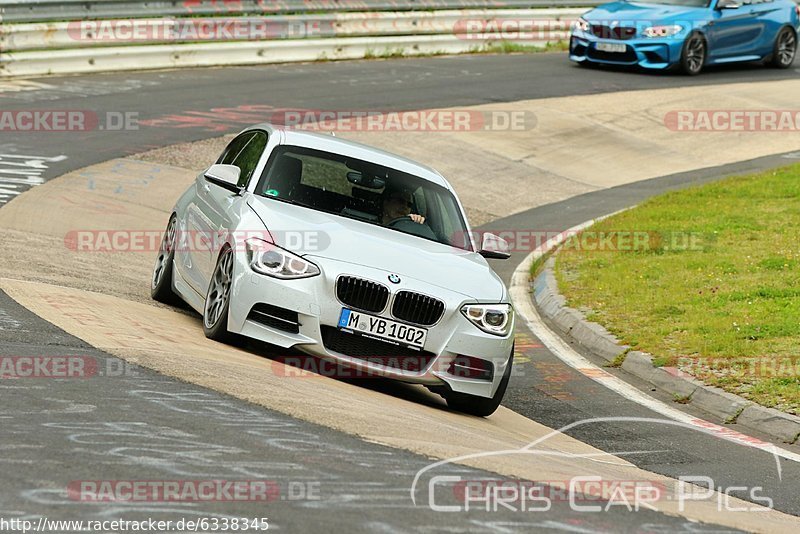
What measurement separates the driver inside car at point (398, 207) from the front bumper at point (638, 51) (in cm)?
1771

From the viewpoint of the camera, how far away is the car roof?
1019 cm

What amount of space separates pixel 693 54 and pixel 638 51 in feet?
4.02

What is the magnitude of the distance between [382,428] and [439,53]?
2244cm

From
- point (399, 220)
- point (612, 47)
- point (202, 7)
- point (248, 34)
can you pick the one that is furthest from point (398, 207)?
point (612, 47)

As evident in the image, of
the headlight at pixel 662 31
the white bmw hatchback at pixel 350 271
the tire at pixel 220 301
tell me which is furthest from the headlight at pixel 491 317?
the headlight at pixel 662 31

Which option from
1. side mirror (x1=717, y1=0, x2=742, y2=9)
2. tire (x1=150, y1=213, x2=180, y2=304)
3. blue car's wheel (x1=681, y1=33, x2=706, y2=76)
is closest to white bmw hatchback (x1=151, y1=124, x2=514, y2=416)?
tire (x1=150, y1=213, x2=180, y2=304)

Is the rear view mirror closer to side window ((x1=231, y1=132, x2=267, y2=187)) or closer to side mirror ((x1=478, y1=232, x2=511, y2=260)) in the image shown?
side window ((x1=231, y1=132, x2=267, y2=187))

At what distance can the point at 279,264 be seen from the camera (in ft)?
27.9

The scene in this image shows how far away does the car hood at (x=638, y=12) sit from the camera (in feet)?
85.5

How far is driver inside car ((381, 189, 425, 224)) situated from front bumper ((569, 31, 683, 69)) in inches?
697

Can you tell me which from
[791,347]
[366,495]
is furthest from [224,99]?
[366,495]

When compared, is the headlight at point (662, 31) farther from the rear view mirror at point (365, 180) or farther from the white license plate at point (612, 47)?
the rear view mirror at point (365, 180)

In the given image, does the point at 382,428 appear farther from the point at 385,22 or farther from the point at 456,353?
the point at 385,22

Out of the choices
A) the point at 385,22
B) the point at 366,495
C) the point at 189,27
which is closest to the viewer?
the point at 366,495
